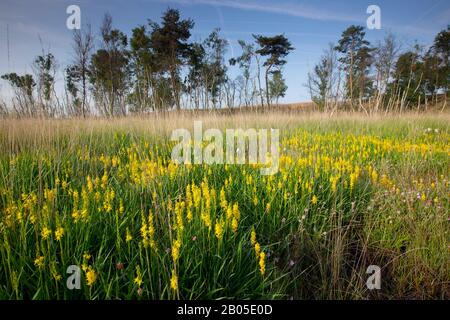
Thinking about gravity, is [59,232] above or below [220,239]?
above

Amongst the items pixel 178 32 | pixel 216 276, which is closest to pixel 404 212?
pixel 216 276

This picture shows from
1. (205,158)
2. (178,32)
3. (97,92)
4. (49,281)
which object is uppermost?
(178,32)

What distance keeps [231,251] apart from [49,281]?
1109 mm

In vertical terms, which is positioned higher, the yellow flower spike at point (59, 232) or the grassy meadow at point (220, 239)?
the yellow flower spike at point (59, 232)

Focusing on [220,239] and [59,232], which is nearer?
[59,232]

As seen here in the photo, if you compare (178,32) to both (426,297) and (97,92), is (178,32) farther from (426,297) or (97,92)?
(426,297)

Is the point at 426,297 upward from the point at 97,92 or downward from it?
downward

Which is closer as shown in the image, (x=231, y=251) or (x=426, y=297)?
(x=231, y=251)

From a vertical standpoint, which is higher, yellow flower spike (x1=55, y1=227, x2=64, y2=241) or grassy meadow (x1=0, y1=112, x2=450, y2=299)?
yellow flower spike (x1=55, y1=227, x2=64, y2=241)
